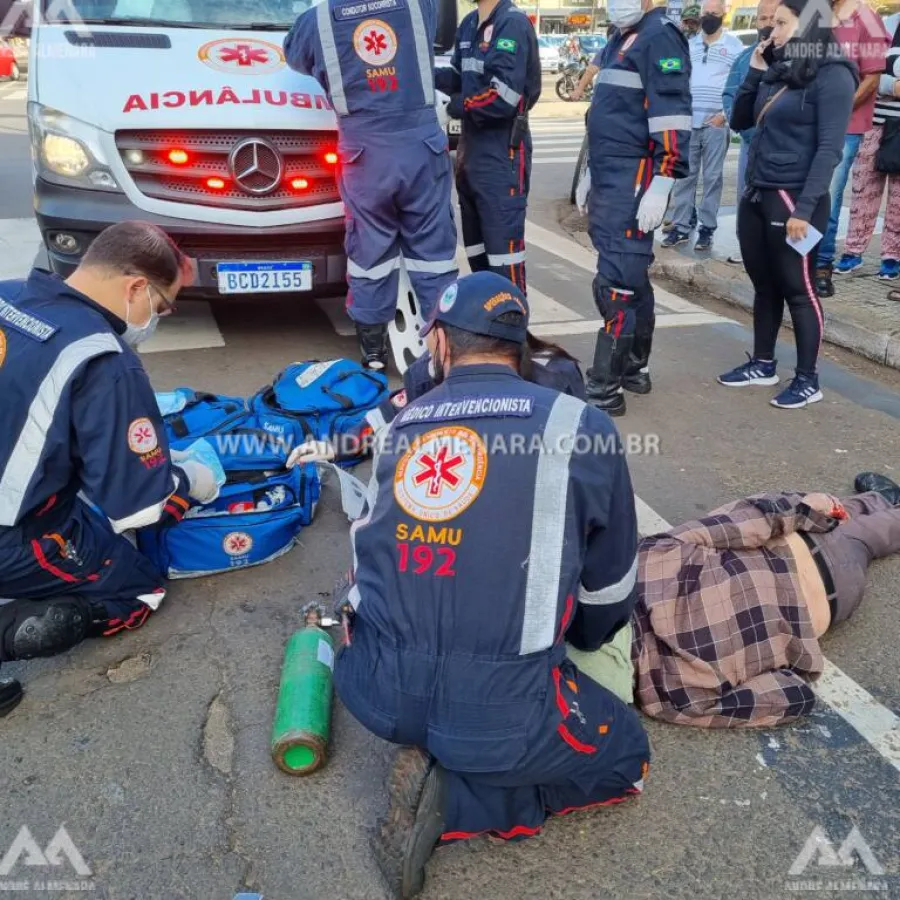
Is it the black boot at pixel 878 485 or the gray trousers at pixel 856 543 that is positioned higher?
the gray trousers at pixel 856 543

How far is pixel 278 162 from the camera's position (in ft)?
15.5

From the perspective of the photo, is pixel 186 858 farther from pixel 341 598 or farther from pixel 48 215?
pixel 48 215

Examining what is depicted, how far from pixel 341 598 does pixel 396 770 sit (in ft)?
1.79

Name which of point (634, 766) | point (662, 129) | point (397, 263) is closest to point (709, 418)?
point (662, 129)

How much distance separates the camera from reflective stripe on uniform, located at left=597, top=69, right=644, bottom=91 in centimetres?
423

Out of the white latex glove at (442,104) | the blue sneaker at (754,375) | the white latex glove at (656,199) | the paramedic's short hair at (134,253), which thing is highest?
the white latex glove at (442,104)

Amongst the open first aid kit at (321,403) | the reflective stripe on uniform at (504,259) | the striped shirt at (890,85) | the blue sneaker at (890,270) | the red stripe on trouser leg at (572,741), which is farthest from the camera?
the blue sneaker at (890,270)

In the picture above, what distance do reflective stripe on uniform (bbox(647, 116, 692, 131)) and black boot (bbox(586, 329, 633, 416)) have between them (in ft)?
3.44

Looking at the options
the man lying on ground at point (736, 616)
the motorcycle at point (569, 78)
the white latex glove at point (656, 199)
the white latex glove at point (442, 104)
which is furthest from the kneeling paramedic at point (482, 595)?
the motorcycle at point (569, 78)

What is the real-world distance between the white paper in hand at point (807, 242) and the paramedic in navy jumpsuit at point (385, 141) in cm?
177

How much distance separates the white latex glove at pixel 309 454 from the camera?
346 cm

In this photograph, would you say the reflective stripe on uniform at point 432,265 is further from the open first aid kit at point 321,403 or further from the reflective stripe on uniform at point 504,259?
the open first aid kit at point 321,403

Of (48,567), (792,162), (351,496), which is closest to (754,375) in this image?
(792,162)

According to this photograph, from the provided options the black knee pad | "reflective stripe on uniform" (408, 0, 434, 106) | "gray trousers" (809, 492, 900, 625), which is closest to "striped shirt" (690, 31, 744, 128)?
"reflective stripe on uniform" (408, 0, 434, 106)
